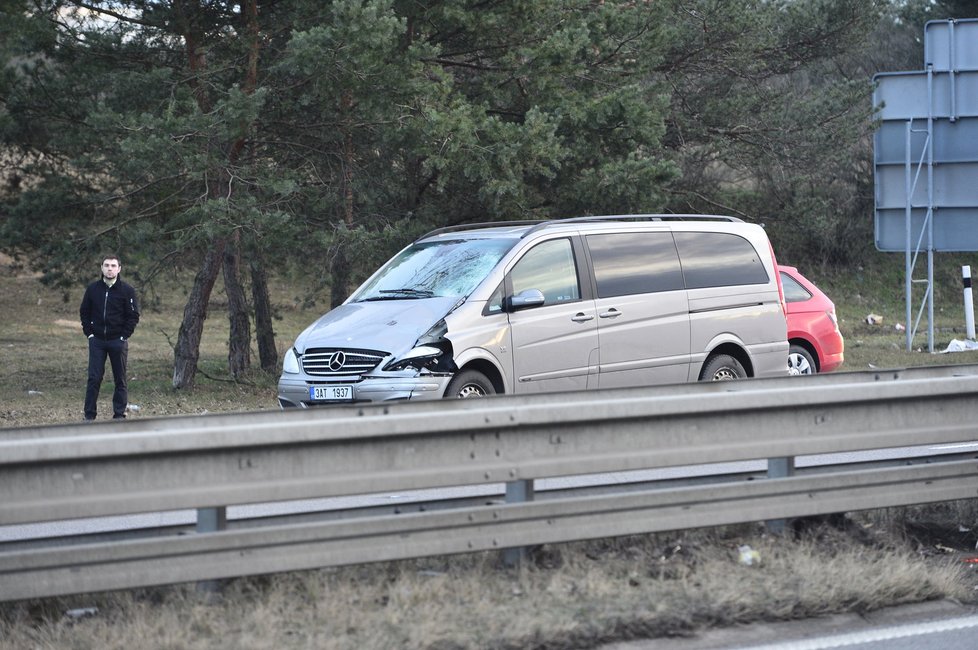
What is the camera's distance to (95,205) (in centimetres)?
1864

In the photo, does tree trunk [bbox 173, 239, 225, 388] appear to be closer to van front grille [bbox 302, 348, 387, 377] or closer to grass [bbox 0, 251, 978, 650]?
van front grille [bbox 302, 348, 387, 377]

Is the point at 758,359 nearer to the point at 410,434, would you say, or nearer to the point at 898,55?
the point at 410,434

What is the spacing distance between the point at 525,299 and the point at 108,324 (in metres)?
5.45

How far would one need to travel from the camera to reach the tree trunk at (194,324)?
1905cm

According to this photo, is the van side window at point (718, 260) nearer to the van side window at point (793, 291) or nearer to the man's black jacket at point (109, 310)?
the van side window at point (793, 291)

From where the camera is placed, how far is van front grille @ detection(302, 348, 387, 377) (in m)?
9.97

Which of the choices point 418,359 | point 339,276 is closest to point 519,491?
point 418,359

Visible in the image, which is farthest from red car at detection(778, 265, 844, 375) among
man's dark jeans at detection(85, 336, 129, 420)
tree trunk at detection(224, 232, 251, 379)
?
tree trunk at detection(224, 232, 251, 379)

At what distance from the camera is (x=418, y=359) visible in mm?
9812

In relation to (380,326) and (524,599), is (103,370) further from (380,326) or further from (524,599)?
(524,599)

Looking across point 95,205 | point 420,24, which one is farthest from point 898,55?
point 95,205

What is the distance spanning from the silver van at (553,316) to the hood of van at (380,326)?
1cm

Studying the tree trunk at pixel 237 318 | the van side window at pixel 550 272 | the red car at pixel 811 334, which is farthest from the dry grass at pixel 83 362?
the red car at pixel 811 334

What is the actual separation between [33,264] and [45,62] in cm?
340
